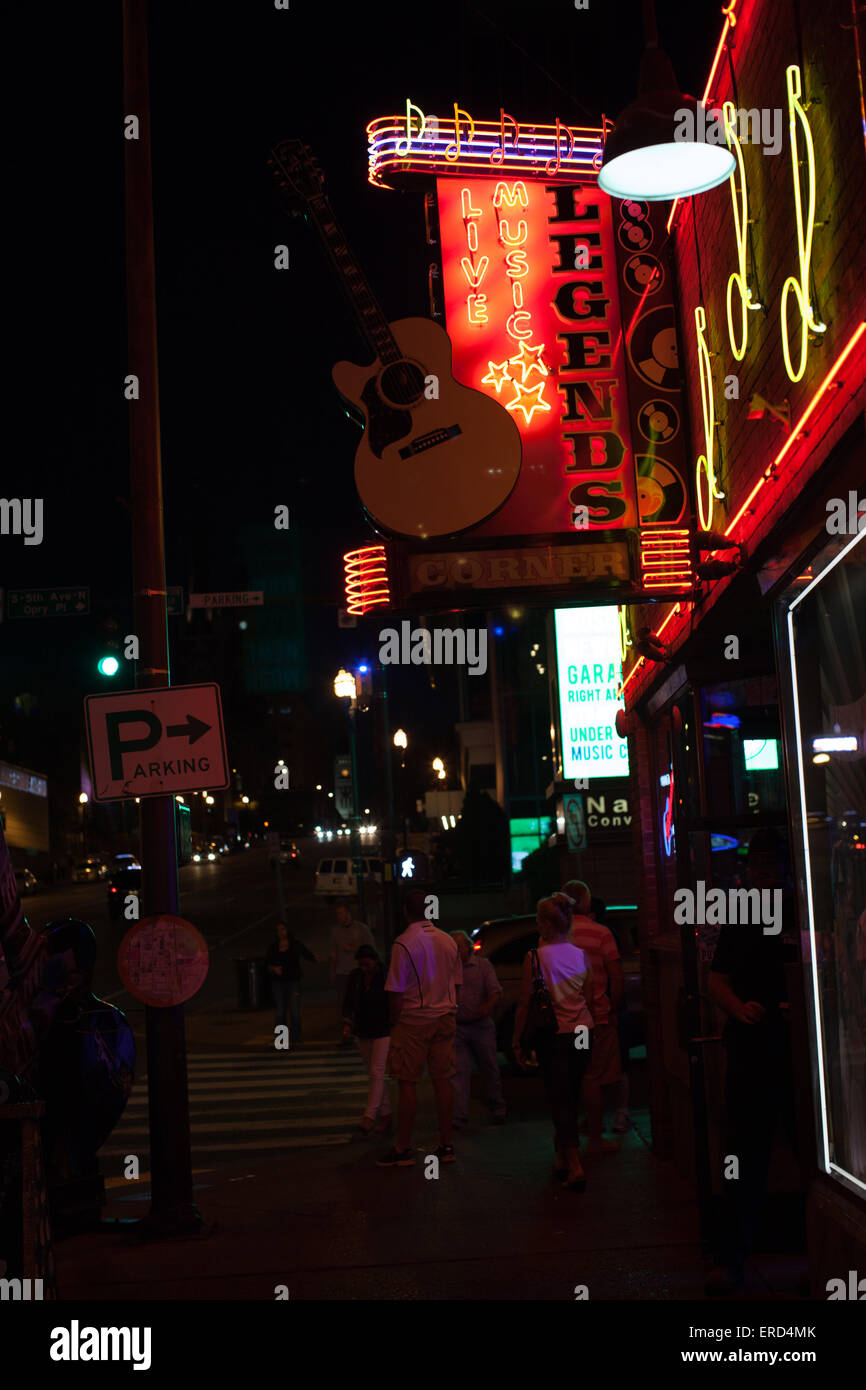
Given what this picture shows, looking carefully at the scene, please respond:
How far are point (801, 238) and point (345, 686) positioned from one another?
21.9 metres

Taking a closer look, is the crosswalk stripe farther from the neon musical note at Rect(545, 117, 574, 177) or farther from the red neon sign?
the neon musical note at Rect(545, 117, 574, 177)

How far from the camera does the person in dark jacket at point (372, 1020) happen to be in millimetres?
11711

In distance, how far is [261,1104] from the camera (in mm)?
14719

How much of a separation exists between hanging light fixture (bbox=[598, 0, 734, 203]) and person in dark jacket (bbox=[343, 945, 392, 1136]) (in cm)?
762

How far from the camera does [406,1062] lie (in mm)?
10008

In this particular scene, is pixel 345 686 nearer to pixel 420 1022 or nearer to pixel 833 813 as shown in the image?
pixel 420 1022

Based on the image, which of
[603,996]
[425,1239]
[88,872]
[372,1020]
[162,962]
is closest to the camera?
[425,1239]

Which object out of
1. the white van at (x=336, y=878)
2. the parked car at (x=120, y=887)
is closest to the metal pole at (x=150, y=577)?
the parked car at (x=120, y=887)

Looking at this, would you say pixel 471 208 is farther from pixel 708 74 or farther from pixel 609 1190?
pixel 609 1190

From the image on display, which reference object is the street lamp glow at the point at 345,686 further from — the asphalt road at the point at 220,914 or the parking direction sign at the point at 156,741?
the parking direction sign at the point at 156,741

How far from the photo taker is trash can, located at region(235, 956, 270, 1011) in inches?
955

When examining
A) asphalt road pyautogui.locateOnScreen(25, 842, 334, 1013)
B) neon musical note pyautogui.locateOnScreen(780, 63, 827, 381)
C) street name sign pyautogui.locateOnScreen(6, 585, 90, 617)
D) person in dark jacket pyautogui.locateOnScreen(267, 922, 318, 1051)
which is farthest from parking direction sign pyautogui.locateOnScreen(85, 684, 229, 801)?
asphalt road pyautogui.locateOnScreen(25, 842, 334, 1013)

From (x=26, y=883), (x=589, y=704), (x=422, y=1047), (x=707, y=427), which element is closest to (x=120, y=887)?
(x=26, y=883)

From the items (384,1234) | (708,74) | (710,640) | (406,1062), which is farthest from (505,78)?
(384,1234)
